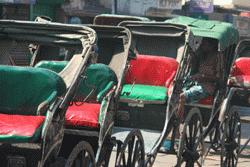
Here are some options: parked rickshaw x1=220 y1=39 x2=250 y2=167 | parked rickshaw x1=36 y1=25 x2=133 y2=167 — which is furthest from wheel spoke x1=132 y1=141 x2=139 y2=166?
parked rickshaw x1=220 y1=39 x2=250 y2=167

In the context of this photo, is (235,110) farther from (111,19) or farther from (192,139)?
(111,19)

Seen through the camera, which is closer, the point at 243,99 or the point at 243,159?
the point at 243,99

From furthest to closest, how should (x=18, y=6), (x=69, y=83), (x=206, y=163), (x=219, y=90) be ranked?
(x=18, y=6)
(x=206, y=163)
(x=219, y=90)
(x=69, y=83)

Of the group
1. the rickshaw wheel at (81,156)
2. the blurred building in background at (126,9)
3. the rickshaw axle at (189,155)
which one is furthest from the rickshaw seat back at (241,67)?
the blurred building in background at (126,9)

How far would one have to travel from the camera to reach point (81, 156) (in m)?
4.75

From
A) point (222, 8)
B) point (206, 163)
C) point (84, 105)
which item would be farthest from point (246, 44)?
point (222, 8)

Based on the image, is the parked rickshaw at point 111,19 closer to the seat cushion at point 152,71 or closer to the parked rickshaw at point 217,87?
the parked rickshaw at point 217,87

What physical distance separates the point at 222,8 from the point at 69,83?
89.7ft

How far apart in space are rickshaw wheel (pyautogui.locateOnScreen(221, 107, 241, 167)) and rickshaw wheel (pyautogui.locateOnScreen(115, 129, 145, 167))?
2.14 metres

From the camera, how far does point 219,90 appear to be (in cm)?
885

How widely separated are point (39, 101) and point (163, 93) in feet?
8.63

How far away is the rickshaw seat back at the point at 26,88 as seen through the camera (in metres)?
4.62

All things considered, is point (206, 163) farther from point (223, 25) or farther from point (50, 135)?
point (50, 135)

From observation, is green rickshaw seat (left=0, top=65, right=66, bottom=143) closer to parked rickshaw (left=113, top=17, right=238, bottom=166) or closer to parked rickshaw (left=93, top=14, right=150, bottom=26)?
parked rickshaw (left=113, top=17, right=238, bottom=166)
